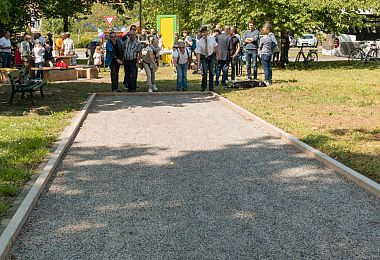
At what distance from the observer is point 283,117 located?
10.3 m

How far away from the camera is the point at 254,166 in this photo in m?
6.75

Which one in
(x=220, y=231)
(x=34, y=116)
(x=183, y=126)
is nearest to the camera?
(x=220, y=231)

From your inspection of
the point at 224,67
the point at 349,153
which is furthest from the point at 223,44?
the point at 349,153

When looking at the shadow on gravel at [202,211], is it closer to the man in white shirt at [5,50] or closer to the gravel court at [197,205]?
the gravel court at [197,205]

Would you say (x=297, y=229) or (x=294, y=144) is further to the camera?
(x=294, y=144)

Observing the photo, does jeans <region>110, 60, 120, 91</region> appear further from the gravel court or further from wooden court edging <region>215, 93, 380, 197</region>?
the gravel court

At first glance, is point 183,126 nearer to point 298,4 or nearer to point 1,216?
point 1,216

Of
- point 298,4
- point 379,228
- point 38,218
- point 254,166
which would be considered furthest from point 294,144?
point 298,4

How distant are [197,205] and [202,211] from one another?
7.6 inches

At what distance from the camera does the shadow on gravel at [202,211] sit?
4.14 metres

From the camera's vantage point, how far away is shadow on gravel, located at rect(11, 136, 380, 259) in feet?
13.6

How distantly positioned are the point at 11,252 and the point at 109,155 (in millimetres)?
3393

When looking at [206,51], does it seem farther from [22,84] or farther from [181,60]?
[22,84]

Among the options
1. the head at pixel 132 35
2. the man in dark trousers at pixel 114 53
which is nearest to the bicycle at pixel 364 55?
the head at pixel 132 35
